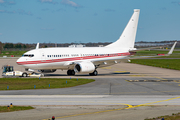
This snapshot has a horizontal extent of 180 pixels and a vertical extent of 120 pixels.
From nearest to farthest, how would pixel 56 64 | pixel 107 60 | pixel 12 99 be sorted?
pixel 12 99 → pixel 56 64 → pixel 107 60

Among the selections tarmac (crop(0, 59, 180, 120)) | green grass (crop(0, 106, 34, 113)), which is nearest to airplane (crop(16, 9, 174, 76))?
tarmac (crop(0, 59, 180, 120))

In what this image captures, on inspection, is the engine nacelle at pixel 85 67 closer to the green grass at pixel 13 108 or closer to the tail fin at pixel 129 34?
the tail fin at pixel 129 34

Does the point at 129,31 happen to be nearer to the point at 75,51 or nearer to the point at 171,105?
the point at 75,51

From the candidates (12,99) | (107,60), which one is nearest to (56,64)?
(107,60)

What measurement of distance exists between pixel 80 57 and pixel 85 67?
3.26 metres

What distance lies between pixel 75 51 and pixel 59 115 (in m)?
30.8

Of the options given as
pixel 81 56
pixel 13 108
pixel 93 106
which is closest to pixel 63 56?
pixel 81 56

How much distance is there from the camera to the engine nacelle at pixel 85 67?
45.3 metres

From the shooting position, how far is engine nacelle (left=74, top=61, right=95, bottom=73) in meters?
45.3

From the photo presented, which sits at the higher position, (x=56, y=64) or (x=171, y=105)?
(x=56, y=64)

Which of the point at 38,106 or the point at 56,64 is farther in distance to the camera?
the point at 56,64

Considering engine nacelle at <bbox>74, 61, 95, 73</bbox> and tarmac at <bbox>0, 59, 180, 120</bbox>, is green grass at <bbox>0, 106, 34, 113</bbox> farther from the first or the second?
engine nacelle at <bbox>74, 61, 95, 73</bbox>

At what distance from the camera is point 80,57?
4803 centimetres

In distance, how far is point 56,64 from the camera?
45906 mm
